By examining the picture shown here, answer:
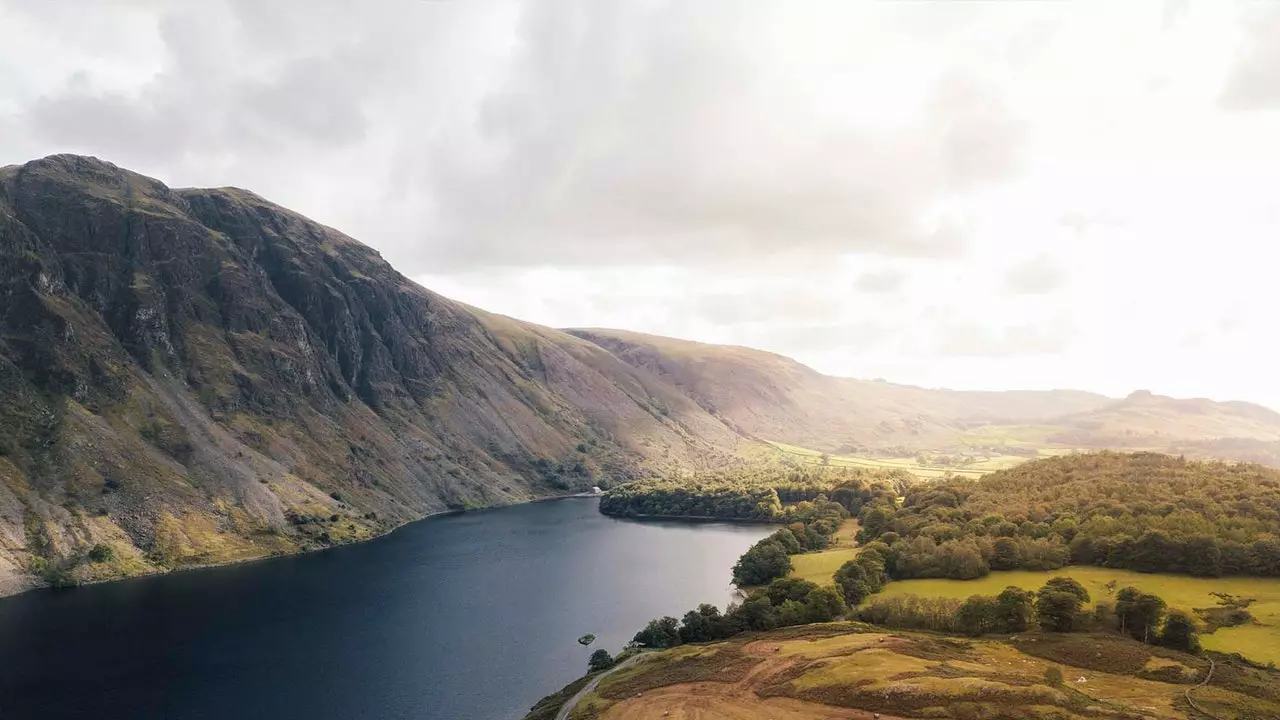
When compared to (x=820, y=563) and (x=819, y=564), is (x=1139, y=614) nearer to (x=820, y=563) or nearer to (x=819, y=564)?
(x=819, y=564)

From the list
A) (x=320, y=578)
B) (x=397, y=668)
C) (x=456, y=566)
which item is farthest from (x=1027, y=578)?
(x=320, y=578)

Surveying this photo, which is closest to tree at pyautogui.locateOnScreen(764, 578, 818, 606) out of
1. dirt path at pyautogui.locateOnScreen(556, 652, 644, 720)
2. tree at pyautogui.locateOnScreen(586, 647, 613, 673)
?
dirt path at pyautogui.locateOnScreen(556, 652, 644, 720)

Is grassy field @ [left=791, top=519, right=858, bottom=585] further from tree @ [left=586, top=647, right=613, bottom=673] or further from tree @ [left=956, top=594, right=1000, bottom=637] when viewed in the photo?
tree @ [left=586, top=647, right=613, bottom=673]

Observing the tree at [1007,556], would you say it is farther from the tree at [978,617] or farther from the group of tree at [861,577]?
the tree at [978,617]

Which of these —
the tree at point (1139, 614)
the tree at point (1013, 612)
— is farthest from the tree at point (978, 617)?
the tree at point (1139, 614)

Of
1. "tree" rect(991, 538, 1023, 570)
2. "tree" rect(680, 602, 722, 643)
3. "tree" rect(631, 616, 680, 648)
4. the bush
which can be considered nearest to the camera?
"tree" rect(680, 602, 722, 643)

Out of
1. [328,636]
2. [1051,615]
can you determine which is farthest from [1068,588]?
[328,636]

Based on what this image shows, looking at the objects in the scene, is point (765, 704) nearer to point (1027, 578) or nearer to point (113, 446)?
point (1027, 578)
